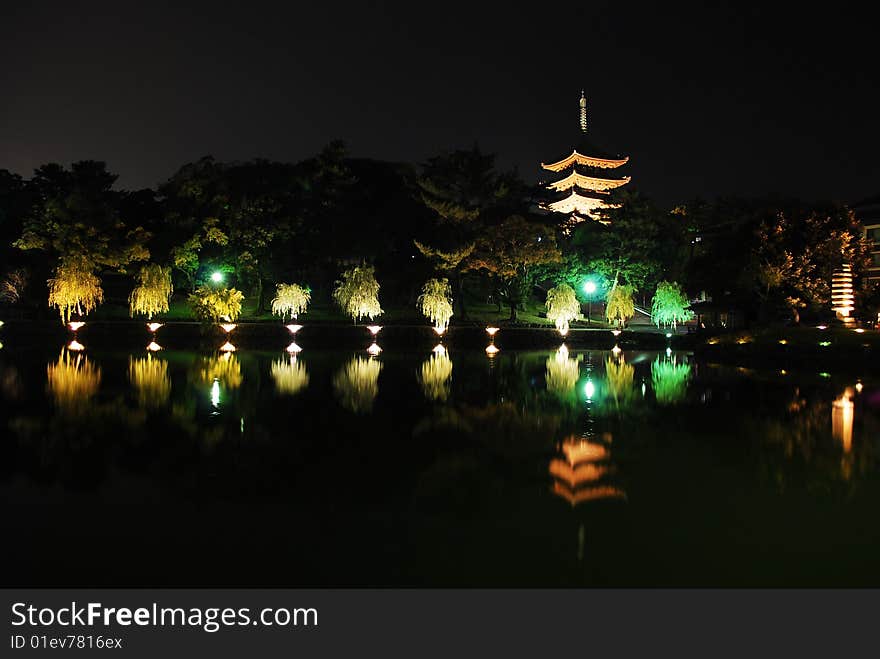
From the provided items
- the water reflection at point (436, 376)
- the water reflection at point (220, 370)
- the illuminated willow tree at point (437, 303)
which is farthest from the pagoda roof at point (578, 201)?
the water reflection at point (220, 370)

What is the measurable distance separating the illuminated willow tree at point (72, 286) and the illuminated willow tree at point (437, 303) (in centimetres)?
1655

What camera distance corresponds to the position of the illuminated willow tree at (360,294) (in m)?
37.0

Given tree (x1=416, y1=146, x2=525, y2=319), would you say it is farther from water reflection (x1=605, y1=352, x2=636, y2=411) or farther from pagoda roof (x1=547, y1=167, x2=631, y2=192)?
pagoda roof (x1=547, y1=167, x2=631, y2=192)

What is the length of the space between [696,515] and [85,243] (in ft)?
122

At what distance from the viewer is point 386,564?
226 inches

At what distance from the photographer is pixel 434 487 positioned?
7.93 meters

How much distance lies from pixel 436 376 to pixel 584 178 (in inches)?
1741

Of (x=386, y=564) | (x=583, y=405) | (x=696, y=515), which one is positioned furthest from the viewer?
(x=583, y=405)

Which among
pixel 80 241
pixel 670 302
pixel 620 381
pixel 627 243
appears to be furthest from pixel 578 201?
pixel 620 381

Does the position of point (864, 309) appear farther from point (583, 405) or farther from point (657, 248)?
point (583, 405)

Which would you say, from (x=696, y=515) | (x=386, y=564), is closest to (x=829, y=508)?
(x=696, y=515)

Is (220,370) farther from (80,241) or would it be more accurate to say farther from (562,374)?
(80,241)

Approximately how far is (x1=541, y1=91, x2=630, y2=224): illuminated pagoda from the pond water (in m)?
45.0
